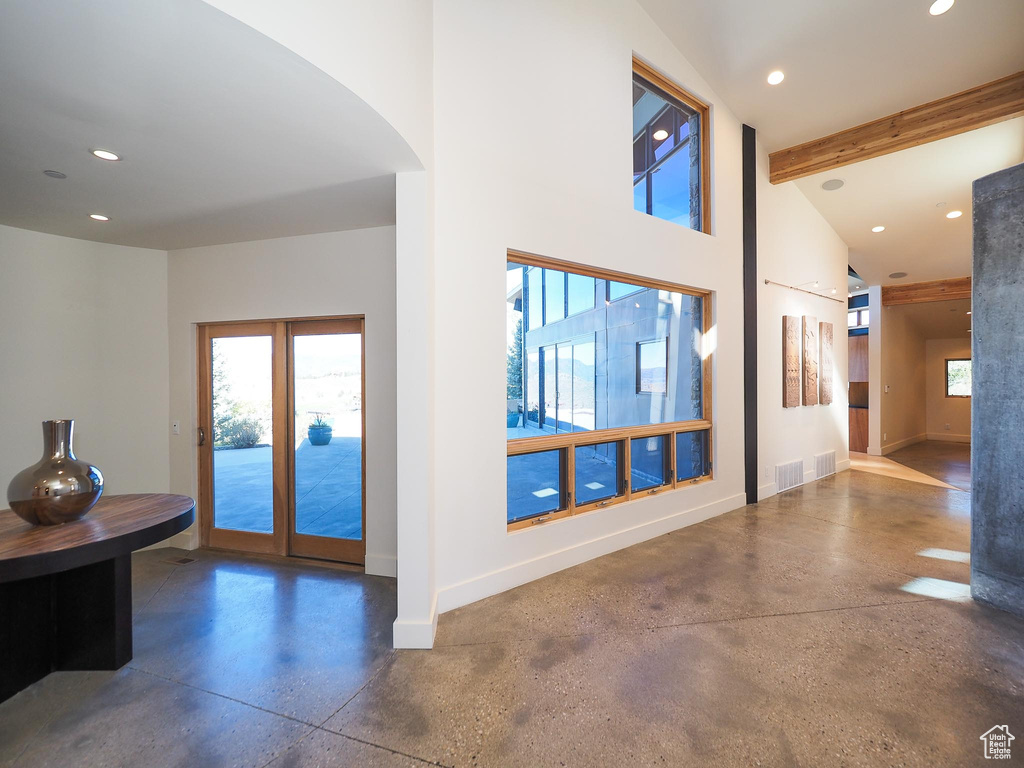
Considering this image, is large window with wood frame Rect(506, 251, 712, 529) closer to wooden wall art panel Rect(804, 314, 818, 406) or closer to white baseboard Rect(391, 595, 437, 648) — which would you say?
white baseboard Rect(391, 595, 437, 648)

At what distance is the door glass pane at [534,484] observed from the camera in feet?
10.3

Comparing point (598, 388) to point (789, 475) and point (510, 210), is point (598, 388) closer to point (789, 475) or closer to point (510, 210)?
point (510, 210)

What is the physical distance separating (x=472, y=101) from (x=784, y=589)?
3875mm

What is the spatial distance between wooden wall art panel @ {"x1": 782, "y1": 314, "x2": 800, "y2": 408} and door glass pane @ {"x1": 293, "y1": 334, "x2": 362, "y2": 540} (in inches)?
204

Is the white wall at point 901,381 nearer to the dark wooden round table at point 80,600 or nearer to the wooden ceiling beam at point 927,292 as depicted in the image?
the wooden ceiling beam at point 927,292

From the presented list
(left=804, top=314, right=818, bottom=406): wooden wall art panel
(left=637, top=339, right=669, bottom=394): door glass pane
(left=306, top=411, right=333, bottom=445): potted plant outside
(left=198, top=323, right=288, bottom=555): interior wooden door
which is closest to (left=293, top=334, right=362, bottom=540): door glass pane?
(left=306, top=411, right=333, bottom=445): potted plant outside

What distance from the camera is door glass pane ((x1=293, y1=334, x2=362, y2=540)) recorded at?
3.49 metres

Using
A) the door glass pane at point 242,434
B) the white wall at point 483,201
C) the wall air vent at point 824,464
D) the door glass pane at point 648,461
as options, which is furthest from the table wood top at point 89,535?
the wall air vent at point 824,464

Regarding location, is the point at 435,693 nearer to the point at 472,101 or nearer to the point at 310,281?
the point at 310,281

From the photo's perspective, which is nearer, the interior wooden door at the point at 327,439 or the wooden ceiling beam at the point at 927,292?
the interior wooden door at the point at 327,439

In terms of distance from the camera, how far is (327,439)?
355 cm

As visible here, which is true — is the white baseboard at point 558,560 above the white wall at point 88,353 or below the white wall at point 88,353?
below

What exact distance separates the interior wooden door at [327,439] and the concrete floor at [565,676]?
29cm

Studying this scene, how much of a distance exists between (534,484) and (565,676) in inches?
53.4
